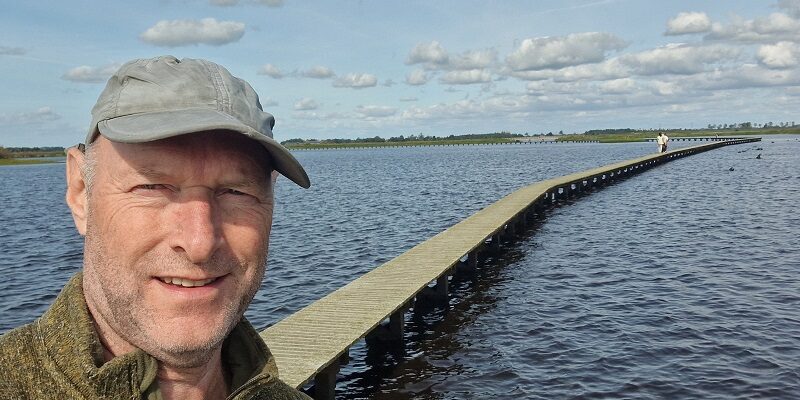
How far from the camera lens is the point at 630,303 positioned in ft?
55.3

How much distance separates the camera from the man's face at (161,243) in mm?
1437

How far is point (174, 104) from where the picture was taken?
1.41 metres

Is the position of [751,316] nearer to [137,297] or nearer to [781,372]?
[781,372]

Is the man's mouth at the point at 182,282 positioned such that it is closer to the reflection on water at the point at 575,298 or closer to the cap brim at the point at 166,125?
the cap brim at the point at 166,125

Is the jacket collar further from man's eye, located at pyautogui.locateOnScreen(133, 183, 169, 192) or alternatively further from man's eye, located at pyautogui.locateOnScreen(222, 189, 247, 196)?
man's eye, located at pyautogui.locateOnScreen(222, 189, 247, 196)

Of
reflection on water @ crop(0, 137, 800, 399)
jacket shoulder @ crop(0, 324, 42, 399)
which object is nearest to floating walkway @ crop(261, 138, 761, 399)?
A: reflection on water @ crop(0, 137, 800, 399)

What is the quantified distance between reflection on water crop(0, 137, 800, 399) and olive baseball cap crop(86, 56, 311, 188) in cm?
1044

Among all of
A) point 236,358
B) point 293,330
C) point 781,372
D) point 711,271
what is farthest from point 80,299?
point 711,271

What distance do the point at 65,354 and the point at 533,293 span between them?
681 inches

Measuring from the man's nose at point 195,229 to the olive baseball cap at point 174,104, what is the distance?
19 cm

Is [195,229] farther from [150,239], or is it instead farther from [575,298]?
[575,298]

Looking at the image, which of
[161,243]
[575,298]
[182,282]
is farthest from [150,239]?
[575,298]

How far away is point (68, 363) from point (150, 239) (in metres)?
0.31

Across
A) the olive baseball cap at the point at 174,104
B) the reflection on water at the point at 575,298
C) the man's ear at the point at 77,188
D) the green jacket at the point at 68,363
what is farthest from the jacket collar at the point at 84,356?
the reflection on water at the point at 575,298
